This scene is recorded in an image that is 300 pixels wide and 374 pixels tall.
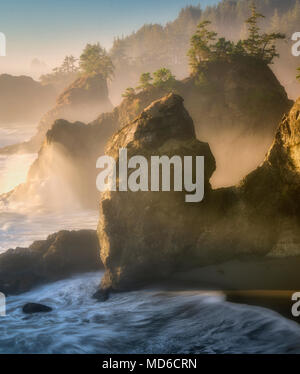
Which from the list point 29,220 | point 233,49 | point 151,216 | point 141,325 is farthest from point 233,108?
point 141,325

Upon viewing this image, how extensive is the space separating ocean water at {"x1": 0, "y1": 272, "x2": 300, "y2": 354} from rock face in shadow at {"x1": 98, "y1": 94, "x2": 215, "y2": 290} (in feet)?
3.86

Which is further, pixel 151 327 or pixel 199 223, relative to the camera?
pixel 199 223

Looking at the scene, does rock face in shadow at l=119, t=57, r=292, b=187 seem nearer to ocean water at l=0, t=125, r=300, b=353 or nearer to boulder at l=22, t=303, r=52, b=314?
ocean water at l=0, t=125, r=300, b=353

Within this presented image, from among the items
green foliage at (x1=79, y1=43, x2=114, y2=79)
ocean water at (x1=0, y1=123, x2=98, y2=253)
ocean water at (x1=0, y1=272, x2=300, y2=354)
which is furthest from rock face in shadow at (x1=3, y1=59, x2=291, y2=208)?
green foliage at (x1=79, y1=43, x2=114, y2=79)

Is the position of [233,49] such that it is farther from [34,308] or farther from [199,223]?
[34,308]

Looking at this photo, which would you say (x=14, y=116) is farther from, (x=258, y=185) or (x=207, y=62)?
(x=258, y=185)

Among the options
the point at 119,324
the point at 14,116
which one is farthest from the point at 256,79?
the point at 14,116

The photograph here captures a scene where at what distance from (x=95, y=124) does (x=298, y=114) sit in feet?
97.2

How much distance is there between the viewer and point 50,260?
69.3 feet

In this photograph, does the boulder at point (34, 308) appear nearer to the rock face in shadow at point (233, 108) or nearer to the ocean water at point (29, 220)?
Result: the ocean water at point (29, 220)

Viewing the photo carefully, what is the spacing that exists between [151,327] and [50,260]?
886 cm

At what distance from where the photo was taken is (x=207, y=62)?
3834cm

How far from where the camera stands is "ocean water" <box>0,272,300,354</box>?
12.3 m
